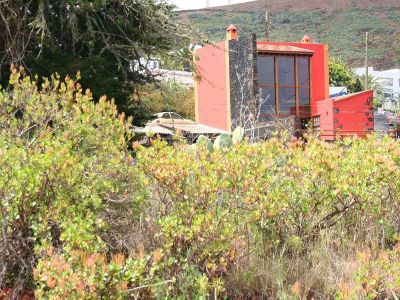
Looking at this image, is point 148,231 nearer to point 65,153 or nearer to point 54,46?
point 65,153

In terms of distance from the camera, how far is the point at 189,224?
2906mm

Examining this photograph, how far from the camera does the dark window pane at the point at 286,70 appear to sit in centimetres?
2000

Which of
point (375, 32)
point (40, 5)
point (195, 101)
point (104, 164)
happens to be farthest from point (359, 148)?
point (375, 32)

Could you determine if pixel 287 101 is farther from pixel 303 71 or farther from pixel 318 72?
pixel 318 72

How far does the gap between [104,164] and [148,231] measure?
0.50 meters

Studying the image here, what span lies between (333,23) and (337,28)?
126 inches

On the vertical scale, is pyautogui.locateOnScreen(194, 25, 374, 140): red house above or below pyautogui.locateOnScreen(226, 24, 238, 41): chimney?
below

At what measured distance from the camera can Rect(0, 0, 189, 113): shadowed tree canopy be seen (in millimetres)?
7262

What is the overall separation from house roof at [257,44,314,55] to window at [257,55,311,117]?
9.3 inches

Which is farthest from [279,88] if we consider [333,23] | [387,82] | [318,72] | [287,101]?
[333,23]

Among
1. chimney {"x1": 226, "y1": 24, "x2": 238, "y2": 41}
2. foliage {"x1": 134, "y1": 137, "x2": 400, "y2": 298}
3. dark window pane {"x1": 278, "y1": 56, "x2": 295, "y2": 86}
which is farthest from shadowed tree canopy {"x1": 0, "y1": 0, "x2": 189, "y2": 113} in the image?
dark window pane {"x1": 278, "y1": 56, "x2": 295, "y2": 86}

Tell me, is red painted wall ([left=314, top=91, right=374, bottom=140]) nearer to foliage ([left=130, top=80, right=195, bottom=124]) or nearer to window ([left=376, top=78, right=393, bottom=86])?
foliage ([left=130, top=80, right=195, bottom=124])

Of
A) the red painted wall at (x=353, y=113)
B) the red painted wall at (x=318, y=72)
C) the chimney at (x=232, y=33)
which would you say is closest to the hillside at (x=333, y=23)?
the red painted wall at (x=318, y=72)

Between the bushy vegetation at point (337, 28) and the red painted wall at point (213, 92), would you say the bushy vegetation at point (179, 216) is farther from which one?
the bushy vegetation at point (337, 28)
